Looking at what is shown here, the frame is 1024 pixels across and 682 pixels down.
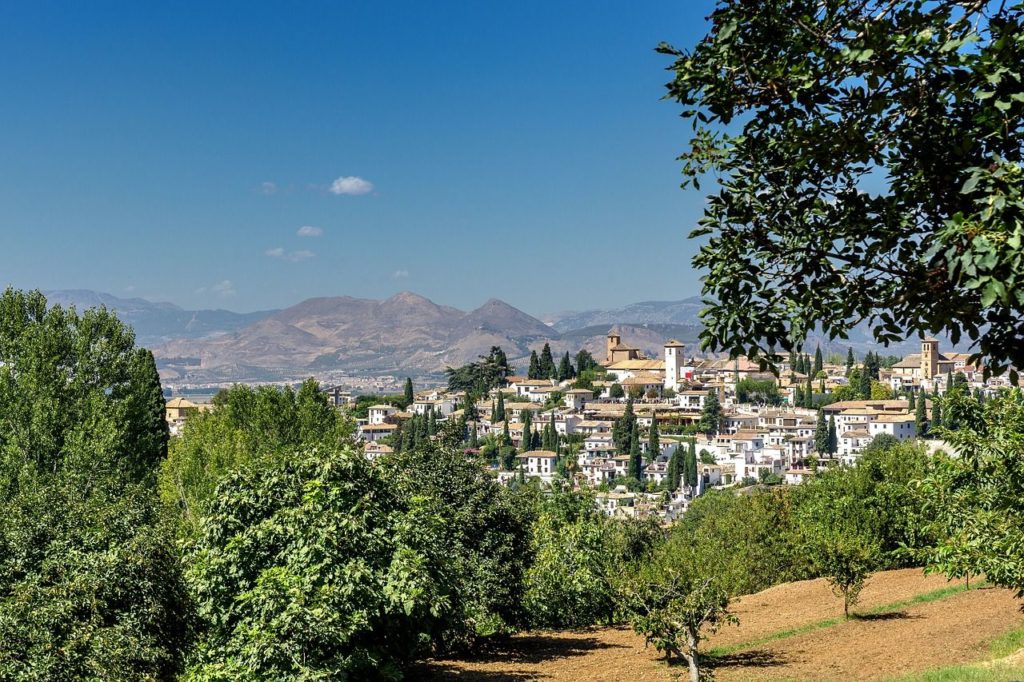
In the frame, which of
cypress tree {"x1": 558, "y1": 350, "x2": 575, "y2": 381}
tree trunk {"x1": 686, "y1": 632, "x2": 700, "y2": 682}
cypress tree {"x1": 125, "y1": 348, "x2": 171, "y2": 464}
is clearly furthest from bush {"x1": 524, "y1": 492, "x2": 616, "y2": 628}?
cypress tree {"x1": 558, "y1": 350, "x2": 575, "y2": 381}

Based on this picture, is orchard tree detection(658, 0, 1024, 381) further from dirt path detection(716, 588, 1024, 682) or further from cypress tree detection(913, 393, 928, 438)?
cypress tree detection(913, 393, 928, 438)

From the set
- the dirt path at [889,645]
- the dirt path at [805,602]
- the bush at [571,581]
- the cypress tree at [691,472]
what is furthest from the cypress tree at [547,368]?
the dirt path at [889,645]

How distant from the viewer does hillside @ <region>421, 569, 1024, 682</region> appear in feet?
48.3

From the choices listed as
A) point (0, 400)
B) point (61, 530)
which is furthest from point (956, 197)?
point (0, 400)

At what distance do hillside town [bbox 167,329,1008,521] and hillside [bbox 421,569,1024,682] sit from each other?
65.1m

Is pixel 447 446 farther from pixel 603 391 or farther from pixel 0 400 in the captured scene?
pixel 603 391

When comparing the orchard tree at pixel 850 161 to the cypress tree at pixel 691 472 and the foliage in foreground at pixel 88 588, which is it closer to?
Answer: the foliage in foreground at pixel 88 588

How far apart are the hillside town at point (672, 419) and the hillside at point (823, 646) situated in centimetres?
6507

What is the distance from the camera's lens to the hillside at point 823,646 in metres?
14.7

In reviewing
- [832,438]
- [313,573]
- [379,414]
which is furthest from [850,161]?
[379,414]

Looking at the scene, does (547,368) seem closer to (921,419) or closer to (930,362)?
(930,362)

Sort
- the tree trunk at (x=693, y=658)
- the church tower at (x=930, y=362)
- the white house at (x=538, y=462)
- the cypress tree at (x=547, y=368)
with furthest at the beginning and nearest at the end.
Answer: the cypress tree at (x=547, y=368) → the church tower at (x=930, y=362) → the white house at (x=538, y=462) → the tree trunk at (x=693, y=658)

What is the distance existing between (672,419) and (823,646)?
405 feet

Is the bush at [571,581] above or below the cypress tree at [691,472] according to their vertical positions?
above
